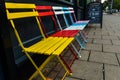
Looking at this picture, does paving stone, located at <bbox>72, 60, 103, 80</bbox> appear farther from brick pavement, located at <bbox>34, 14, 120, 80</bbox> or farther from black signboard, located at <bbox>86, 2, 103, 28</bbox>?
black signboard, located at <bbox>86, 2, 103, 28</bbox>

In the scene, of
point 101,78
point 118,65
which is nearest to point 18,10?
point 101,78

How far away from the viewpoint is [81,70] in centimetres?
255

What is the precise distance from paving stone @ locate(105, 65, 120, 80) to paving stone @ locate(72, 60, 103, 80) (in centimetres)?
10

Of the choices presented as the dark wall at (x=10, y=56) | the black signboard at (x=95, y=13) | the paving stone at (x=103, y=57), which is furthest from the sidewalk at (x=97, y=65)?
the black signboard at (x=95, y=13)

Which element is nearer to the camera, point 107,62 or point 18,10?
point 18,10

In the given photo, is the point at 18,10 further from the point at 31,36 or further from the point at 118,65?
the point at 118,65

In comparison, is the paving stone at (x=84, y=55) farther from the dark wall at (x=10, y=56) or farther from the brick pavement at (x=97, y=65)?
the dark wall at (x=10, y=56)

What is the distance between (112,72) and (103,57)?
2.35 feet

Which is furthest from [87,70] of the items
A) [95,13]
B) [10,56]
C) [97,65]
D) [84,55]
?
[95,13]

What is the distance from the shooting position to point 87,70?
2.55m

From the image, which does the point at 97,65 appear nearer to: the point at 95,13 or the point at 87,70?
the point at 87,70

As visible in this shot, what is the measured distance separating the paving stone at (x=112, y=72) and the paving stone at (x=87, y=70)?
105 millimetres

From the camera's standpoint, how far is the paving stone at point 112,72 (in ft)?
7.51

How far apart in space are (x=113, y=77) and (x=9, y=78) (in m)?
1.58
